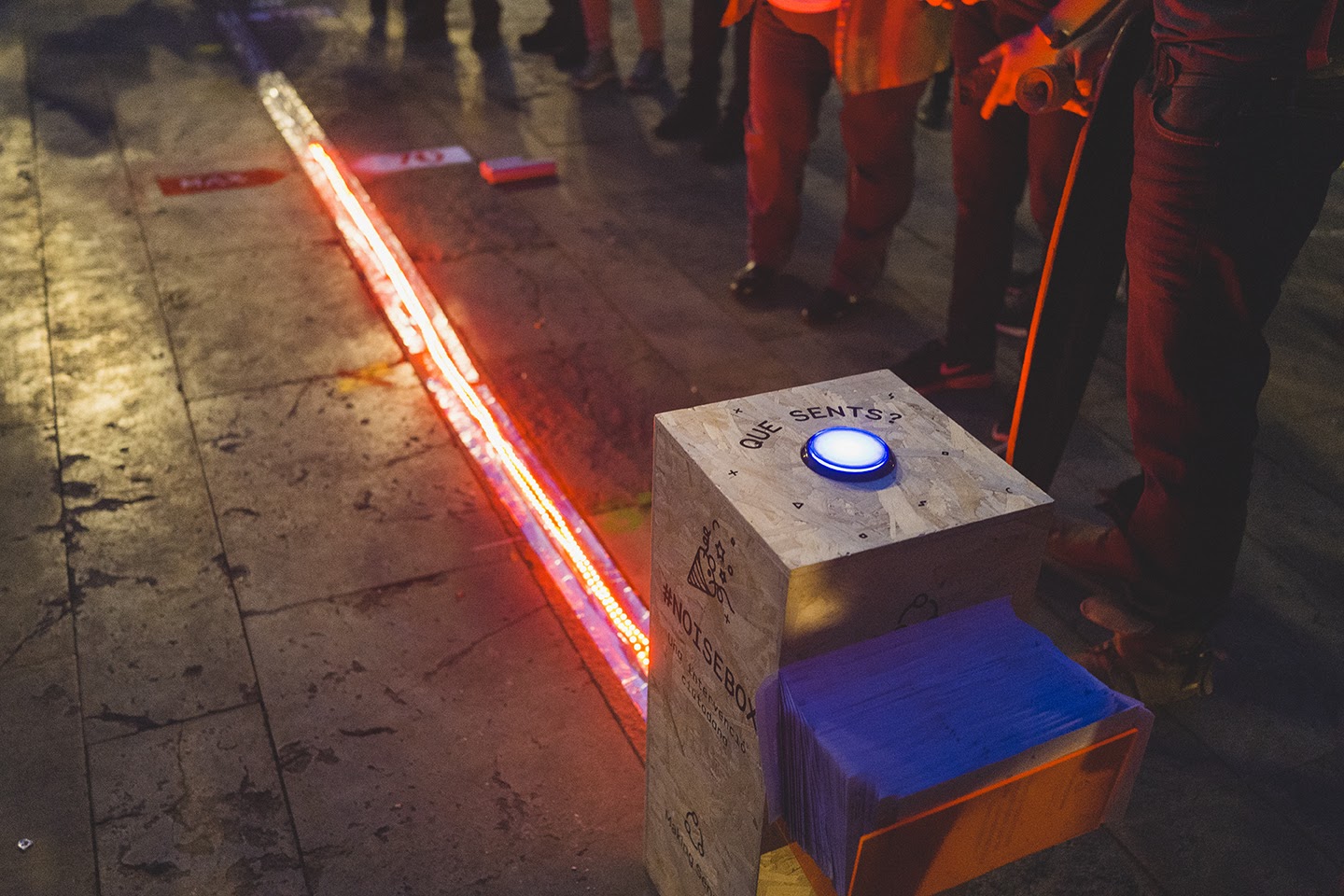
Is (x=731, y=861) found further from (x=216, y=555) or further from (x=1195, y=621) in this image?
(x=216, y=555)

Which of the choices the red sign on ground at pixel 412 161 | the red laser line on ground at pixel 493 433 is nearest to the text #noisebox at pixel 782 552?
the red laser line on ground at pixel 493 433

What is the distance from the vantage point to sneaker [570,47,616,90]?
6480 mm

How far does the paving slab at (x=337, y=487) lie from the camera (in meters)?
2.97

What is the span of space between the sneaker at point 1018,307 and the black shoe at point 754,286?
0.90 metres

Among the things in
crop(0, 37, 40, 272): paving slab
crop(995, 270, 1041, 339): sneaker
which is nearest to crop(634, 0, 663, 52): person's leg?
crop(995, 270, 1041, 339): sneaker

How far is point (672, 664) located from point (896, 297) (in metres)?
2.94

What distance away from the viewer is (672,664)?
1809mm

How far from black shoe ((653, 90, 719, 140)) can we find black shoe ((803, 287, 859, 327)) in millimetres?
2046

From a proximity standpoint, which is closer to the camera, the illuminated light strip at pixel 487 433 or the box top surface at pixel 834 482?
the box top surface at pixel 834 482

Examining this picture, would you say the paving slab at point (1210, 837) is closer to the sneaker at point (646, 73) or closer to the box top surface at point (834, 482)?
the box top surface at point (834, 482)

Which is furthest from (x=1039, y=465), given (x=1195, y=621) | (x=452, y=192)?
(x=452, y=192)

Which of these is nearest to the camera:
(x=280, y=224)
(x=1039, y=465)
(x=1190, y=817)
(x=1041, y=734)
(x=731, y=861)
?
(x=1041, y=734)

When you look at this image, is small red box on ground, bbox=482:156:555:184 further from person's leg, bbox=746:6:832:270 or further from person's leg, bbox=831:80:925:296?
person's leg, bbox=831:80:925:296

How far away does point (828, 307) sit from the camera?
420 cm
